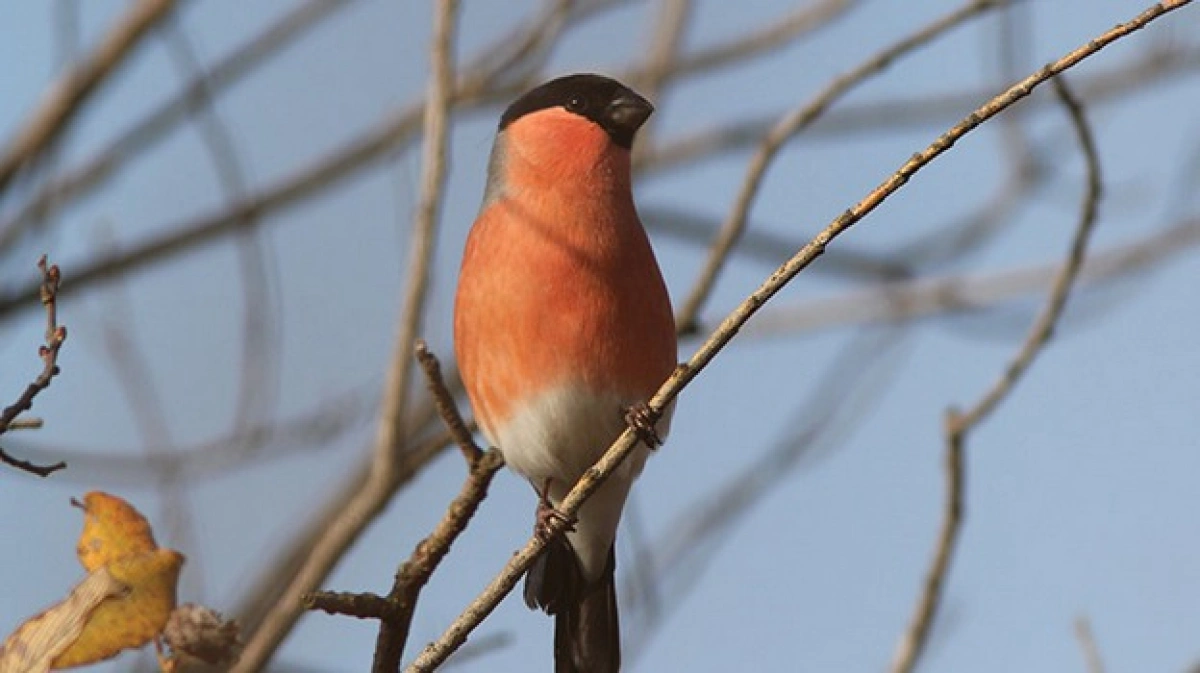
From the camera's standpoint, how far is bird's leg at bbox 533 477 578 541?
2.64 metres

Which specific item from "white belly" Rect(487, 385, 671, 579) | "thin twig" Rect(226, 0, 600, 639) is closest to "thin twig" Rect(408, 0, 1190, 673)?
"thin twig" Rect(226, 0, 600, 639)

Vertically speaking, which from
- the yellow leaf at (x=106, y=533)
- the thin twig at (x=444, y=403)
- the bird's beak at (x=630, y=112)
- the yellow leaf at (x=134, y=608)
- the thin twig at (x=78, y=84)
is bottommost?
the yellow leaf at (x=134, y=608)

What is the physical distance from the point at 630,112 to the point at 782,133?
324mm

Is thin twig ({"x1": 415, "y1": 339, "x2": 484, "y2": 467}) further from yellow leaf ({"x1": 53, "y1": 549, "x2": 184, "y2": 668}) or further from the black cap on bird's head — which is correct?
the black cap on bird's head

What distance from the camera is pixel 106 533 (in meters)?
2.07

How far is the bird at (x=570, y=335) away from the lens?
3.13 m

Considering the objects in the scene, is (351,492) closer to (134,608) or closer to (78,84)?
(78,84)

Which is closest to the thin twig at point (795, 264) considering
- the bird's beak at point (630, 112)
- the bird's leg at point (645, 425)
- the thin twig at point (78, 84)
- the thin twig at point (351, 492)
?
the bird's leg at point (645, 425)

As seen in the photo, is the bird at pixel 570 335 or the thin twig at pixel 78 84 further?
the thin twig at pixel 78 84

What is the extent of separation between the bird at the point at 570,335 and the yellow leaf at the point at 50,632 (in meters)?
1.12

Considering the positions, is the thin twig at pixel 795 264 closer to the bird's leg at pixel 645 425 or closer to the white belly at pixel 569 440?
the bird's leg at pixel 645 425

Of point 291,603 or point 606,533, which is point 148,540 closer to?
point 291,603

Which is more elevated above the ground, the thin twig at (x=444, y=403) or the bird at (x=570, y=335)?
the bird at (x=570, y=335)

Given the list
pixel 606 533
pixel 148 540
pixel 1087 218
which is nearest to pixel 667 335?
pixel 606 533
